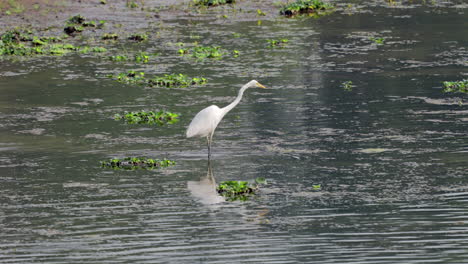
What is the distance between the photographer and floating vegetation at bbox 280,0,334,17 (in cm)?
3653

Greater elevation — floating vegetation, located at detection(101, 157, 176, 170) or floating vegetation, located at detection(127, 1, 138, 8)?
floating vegetation, located at detection(127, 1, 138, 8)

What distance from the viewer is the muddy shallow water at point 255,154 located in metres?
13.2

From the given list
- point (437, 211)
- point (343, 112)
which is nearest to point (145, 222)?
point (437, 211)

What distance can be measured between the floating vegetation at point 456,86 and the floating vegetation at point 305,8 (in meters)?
13.5

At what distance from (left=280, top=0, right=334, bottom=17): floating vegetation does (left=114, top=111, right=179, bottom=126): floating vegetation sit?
16015mm

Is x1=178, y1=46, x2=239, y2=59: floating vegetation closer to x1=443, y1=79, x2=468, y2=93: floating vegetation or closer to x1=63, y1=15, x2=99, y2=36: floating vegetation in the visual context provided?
x1=63, y1=15, x2=99, y2=36: floating vegetation

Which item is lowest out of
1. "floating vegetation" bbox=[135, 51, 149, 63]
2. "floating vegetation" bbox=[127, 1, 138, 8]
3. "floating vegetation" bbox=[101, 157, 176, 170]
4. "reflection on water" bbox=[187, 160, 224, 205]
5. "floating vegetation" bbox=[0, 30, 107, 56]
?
"reflection on water" bbox=[187, 160, 224, 205]

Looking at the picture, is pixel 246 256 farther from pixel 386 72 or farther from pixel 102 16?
pixel 102 16

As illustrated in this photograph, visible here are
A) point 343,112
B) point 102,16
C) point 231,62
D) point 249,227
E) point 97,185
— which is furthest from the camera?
point 102,16

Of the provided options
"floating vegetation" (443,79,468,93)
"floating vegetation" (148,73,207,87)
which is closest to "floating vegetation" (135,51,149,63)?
"floating vegetation" (148,73,207,87)

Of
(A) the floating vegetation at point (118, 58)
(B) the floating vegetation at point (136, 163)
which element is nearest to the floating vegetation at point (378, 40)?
(A) the floating vegetation at point (118, 58)

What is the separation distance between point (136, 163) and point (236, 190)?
8.65 ft

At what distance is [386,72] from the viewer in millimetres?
26062

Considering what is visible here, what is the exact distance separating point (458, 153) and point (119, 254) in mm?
7576
